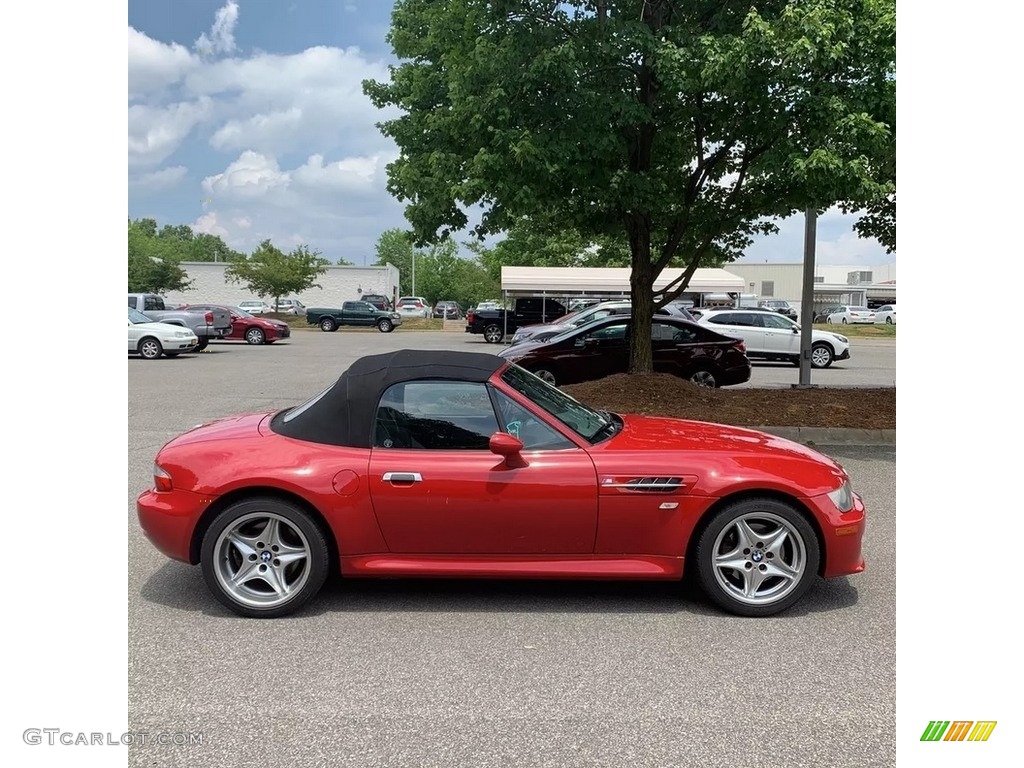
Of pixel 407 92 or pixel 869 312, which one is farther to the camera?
pixel 869 312

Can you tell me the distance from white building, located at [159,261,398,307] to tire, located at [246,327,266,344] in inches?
1497

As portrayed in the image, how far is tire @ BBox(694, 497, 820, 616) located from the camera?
4262mm

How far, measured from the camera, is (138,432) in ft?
32.6

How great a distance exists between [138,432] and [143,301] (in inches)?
709

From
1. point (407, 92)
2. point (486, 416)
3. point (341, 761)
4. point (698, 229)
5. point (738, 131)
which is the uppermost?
point (407, 92)

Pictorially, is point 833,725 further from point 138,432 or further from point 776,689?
point 138,432

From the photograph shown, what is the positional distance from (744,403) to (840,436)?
171 centimetres

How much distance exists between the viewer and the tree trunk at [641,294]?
11172 millimetres

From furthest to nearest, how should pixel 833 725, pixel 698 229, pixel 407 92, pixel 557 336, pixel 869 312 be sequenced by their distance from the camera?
pixel 869 312, pixel 407 92, pixel 557 336, pixel 698 229, pixel 833 725

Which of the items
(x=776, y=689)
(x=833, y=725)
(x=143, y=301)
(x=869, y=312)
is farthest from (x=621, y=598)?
(x=869, y=312)

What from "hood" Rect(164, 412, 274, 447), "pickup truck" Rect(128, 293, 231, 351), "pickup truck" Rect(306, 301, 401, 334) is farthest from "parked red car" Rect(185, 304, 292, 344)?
"hood" Rect(164, 412, 274, 447)

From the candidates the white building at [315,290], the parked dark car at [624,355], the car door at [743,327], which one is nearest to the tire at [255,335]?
the car door at [743,327]

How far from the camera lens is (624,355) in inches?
542
